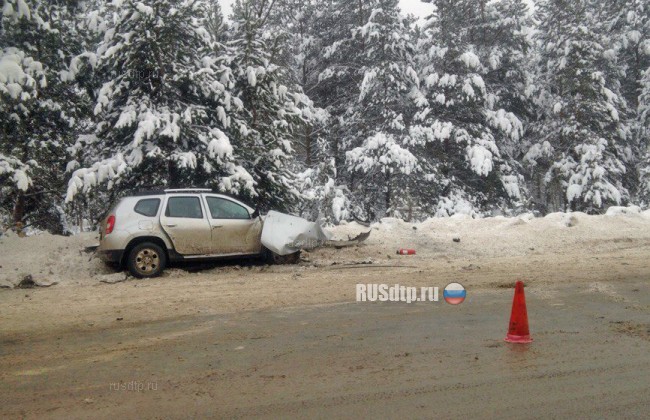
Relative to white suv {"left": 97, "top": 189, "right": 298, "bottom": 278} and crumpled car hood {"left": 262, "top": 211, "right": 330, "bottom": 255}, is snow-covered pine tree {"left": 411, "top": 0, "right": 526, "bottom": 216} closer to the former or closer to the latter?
crumpled car hood {"left": 262, "top": 211, "right": 330, "bottom": 255}

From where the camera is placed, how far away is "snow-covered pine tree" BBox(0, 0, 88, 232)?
12.8 metres

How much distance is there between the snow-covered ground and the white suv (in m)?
0.46

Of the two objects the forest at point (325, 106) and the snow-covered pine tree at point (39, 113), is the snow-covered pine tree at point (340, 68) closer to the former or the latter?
the forest at point (325, 106)

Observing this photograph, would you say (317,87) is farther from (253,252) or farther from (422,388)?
(422,388)

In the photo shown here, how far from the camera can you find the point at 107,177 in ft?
Answer: 42.6

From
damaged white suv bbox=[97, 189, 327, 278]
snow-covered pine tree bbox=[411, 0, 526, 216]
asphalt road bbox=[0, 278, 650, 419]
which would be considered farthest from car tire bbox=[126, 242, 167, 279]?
snow-covered pine tree bbox=[411, 0, 526, 216]

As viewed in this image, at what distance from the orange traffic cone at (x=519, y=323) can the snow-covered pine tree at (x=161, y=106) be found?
28.2 ft

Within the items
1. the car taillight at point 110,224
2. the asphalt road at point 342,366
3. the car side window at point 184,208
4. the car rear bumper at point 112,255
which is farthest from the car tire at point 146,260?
the asphalt road at point 342,366

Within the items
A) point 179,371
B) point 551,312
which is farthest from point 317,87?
point 179,371

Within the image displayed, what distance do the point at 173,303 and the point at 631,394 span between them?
613 cm

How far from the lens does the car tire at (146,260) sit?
36.4 feet

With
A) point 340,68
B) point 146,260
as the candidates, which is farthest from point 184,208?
point 340,68

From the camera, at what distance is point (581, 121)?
2719cm

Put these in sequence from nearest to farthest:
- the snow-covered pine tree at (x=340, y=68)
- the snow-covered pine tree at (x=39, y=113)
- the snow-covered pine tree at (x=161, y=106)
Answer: the snow-covered pine tree at (x=39, y=113) → the snow-covered pine tree at (x=161, y=106) → the snow-covered pine tree at (x=340, y=68)
